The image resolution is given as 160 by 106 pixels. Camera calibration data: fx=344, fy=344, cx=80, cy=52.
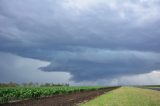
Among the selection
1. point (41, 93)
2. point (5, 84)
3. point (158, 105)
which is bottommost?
point (158, 105)

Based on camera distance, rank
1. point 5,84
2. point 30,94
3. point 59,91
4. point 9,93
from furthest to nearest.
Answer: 1. point 5,84
2. point 59,91
3. point 30,94
4. point 9,93

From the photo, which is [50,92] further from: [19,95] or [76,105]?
[76,105]

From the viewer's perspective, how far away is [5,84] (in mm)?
112562

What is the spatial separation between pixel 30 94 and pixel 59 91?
27.8m

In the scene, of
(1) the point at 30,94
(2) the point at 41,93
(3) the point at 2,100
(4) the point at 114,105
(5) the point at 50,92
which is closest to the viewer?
(4) the point at 114,105

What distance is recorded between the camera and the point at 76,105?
39344mm

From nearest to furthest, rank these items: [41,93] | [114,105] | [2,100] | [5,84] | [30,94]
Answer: [114,105], [2,100], [30,94], [41,93], [5,84]

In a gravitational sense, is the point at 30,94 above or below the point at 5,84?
below

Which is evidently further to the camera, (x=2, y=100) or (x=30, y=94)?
(x=30, y=94)

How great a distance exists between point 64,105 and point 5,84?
7717 centimetres

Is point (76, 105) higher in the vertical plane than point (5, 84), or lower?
lower

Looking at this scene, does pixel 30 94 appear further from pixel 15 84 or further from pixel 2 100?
pixel 15 84

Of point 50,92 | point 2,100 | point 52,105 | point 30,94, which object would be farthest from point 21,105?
point 50,92

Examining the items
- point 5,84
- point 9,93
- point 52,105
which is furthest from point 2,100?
point 5,84
